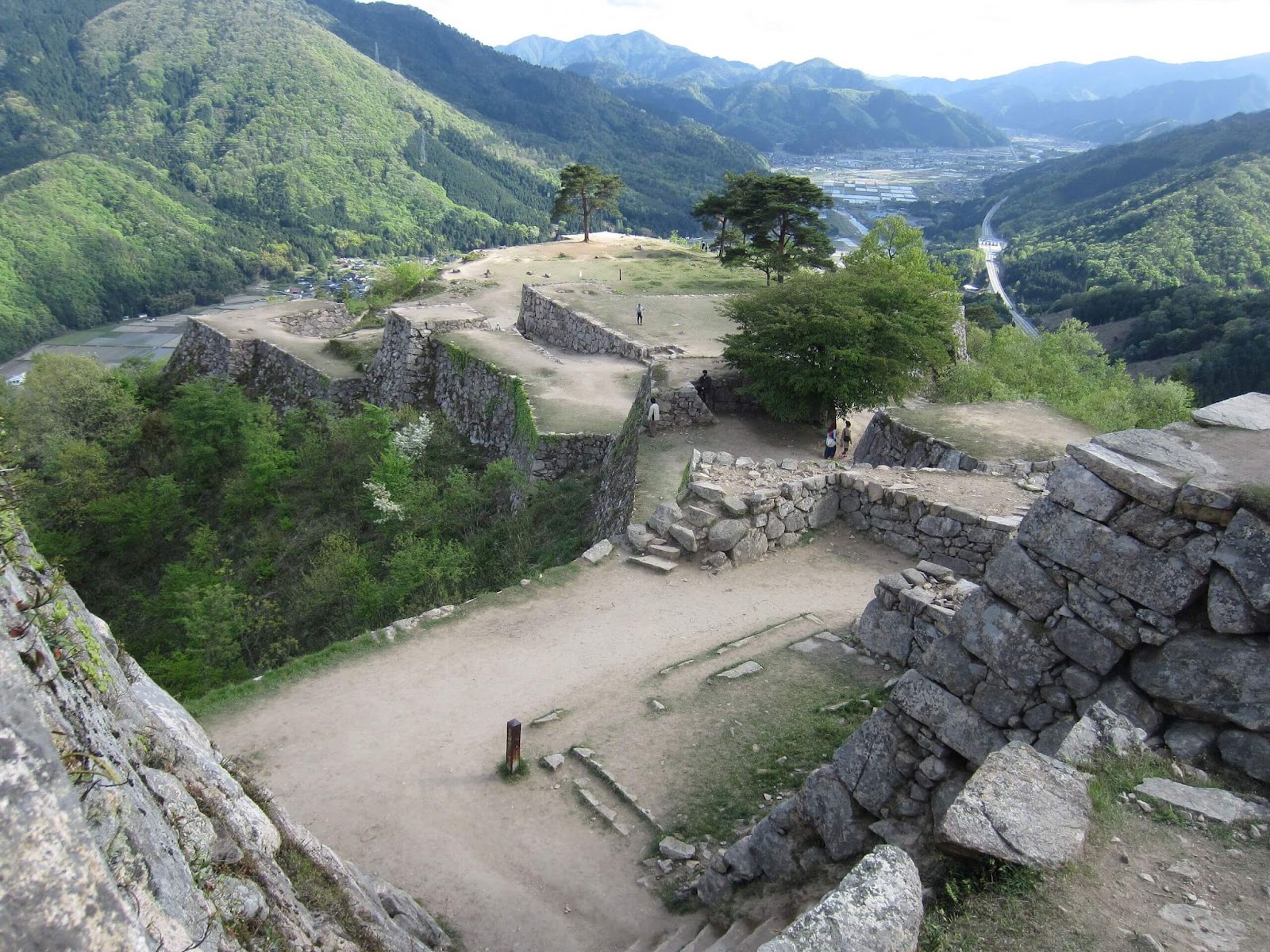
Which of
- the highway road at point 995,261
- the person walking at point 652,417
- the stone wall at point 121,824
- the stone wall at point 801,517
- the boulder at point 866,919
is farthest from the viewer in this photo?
the highway road at point 995,261

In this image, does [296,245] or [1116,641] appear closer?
[1116,641]

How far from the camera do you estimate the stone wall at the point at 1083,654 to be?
4047 millimetres

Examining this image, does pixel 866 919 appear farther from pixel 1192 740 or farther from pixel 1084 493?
pixel 1084 493

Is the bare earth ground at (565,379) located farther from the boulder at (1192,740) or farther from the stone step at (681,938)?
the boulder at (1192,740)

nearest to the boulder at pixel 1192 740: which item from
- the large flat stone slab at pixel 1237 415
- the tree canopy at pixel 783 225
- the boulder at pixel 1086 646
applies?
the boulder at pixel 1086 646

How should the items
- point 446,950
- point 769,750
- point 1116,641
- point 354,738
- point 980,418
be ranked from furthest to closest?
point 980,418
point 354,738
point 769,750
point 446,950
point 1116,641

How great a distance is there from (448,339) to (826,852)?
21.3 meters

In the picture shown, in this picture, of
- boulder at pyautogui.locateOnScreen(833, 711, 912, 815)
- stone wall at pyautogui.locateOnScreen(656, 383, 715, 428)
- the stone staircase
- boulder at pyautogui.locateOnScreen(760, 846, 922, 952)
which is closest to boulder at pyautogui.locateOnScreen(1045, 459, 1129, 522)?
boulder at pyautogui.locateOnScreen(833, 711, 912, 815)

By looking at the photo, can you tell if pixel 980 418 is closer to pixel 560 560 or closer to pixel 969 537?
pixel 969 537

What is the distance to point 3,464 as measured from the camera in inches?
144

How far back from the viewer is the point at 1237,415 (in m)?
5.38

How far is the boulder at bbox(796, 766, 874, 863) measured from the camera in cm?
518

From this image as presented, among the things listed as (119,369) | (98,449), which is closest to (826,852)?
(98,449)

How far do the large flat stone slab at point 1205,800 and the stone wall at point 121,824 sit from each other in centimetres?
456
